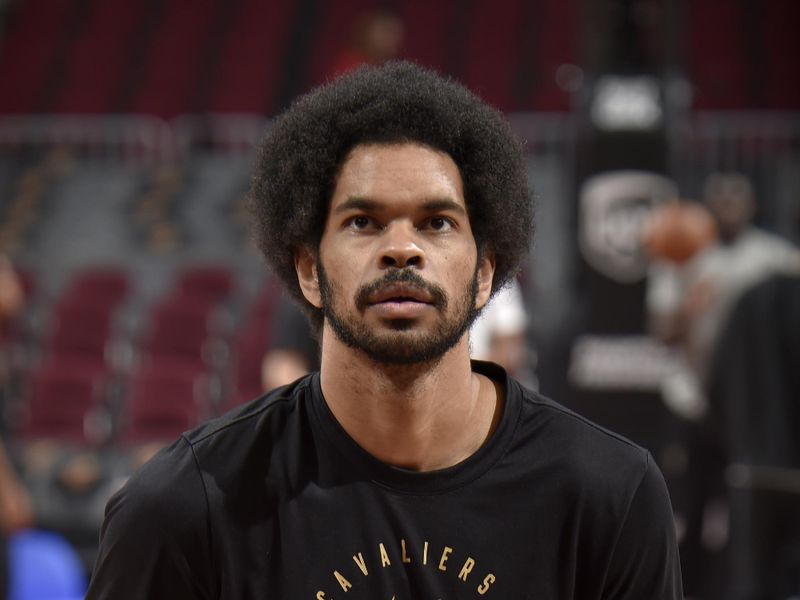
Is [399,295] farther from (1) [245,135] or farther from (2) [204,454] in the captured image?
(1) [245,135]

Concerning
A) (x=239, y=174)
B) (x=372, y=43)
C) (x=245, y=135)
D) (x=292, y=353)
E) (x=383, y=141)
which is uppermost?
(x=245, y=135)

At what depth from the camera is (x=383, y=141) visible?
7.37 ft

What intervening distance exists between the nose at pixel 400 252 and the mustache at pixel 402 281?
17 mm

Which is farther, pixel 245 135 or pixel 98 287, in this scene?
pixel 245 135

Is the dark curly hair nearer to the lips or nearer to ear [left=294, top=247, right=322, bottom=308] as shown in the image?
ear [left=294, top=247, right=322, bottom=308]

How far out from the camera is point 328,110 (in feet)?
7.72

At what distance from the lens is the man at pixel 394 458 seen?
6.98 feet

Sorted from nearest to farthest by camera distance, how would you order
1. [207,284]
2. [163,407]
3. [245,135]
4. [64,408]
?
1. [163,407]
2. [64,408]
3. [207,284]
4. [245,135]

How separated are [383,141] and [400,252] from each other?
0.24m

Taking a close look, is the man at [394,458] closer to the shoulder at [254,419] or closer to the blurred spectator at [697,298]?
the shoulder at [254,419]

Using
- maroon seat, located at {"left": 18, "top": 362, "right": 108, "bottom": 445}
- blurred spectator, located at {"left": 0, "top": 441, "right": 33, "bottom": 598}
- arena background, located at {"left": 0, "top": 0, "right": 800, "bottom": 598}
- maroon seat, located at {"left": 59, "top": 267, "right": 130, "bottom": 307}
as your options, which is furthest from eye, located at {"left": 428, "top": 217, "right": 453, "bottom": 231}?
maroon seat, located at {"left": 59, "top": 267, "right": 130, "bottom": 307}

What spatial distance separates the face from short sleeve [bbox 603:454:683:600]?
1.46 feet

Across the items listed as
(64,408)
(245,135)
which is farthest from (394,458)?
(245,135)

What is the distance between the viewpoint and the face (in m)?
2.12
